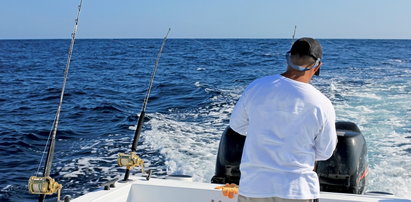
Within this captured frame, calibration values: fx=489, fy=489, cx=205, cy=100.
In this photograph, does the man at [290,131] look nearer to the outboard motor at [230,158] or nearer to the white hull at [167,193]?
the white hull at [167,193]

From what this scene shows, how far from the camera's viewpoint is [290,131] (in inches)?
68.4

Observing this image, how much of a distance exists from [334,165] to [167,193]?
1192 mm

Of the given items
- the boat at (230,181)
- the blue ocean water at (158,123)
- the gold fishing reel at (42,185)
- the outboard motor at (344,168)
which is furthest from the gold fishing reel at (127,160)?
the blue ocean water at (158,123)

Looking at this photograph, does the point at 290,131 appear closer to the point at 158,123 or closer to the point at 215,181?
the point at 215,181

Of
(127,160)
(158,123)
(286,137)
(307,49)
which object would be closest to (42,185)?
(127,160)

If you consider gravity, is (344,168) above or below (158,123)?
below

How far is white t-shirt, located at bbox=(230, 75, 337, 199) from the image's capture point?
172 cm

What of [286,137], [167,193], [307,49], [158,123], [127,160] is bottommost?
[167,193]

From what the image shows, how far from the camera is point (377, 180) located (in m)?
5.14

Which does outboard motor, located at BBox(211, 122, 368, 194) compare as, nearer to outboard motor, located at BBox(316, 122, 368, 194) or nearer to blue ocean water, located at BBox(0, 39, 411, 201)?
outboard motor, located at BBox(316, 122, 368, 194)

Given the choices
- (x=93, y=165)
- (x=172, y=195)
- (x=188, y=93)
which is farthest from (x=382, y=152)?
(x=188, y=93)

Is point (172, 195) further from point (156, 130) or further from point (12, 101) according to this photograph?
point (12, 101)

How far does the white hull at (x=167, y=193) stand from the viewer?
272 centimetres

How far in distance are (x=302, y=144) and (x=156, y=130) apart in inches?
238
